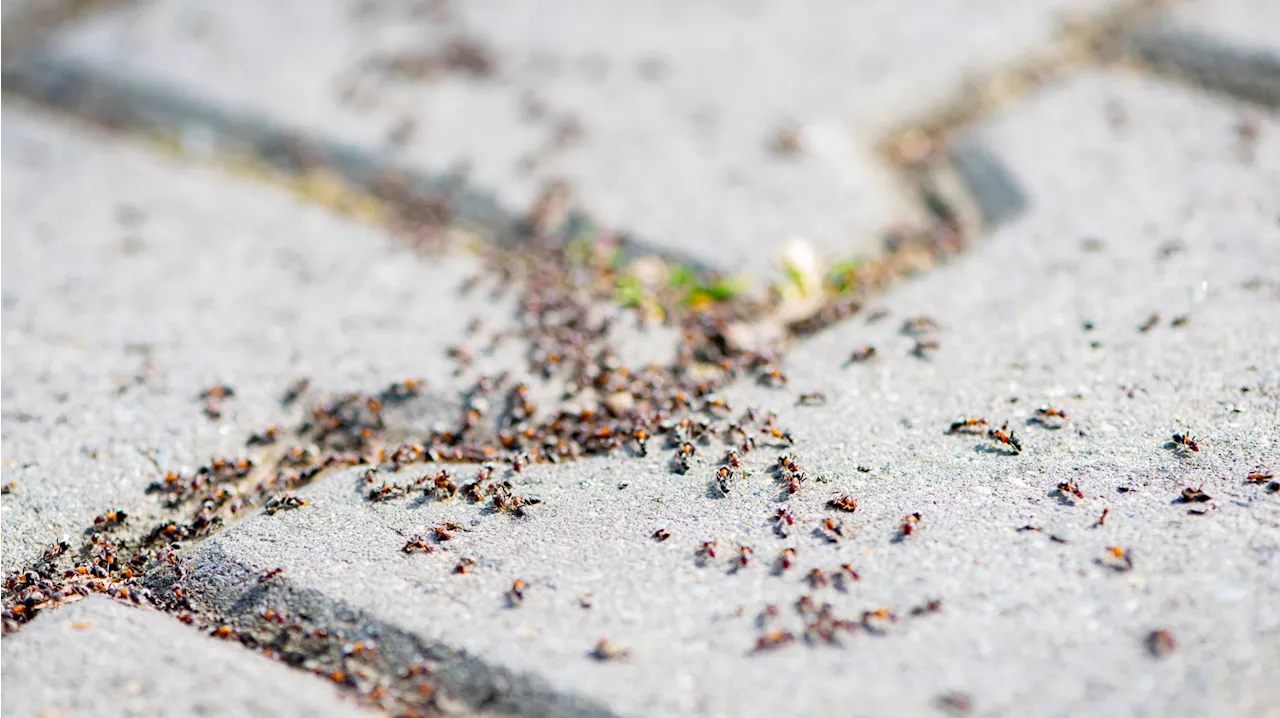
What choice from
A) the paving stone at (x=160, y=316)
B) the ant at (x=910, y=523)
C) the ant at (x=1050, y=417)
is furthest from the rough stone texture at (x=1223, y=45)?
the ant at (x=910, y=523)

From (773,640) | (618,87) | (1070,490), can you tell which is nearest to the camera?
(773,640)

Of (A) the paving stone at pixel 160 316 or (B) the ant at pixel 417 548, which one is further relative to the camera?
(A) the paving stone at pixel 160 316

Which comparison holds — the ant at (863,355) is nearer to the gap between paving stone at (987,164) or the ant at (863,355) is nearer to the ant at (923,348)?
the ant at (923,348)

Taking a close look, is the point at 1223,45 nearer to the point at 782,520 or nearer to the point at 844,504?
the point at 844,504

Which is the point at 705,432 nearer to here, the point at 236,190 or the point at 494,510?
the point at 494,510

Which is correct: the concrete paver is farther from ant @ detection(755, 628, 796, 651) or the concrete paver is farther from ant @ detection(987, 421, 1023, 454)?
ant @ detection(987, 421, 1023, 454)

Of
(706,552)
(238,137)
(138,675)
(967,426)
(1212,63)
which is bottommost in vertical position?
(138,675)

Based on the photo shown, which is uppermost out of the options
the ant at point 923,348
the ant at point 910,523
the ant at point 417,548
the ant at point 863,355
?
the ant at point 923,348

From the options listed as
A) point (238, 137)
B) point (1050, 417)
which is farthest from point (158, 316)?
point (1050, 417)
